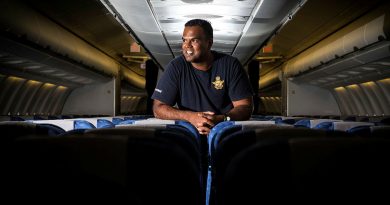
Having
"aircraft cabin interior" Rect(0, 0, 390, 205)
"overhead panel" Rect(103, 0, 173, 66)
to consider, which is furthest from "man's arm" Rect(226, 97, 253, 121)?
"overhead panel" Rect(103, 0, 173, 66)

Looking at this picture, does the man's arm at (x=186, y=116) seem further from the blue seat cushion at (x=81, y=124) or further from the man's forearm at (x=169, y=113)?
the blue seat cushion at (x=81, y=124)

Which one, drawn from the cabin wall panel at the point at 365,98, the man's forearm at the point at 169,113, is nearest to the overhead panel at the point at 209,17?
the man's forearm at the point at 169,113

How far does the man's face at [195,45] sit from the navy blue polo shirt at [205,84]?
15cm

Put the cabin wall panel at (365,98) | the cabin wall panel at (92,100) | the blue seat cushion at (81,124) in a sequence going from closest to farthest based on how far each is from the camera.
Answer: the blue seat cushion at (81,124) < the cabin wall panel at (365,98) < the cabin wall panel at (92,100)

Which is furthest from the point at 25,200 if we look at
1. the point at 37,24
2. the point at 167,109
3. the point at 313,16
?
the point at 313,16

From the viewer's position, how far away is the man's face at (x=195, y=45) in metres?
3.89

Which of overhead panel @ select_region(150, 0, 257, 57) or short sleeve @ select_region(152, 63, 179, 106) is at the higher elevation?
overhead panel @ select_region(150, 0, 257, 57)

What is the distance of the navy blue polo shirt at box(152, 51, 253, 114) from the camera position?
13.1 ft

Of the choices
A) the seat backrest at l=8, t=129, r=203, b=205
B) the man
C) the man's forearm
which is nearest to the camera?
the seat backrest at l=8, t=129, r=203, b=205

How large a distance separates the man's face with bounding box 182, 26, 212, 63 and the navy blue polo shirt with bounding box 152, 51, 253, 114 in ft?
0.49

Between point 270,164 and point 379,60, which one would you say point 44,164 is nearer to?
point 270,164

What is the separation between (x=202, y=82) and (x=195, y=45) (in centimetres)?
34

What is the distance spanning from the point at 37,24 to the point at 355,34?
6.44 meters

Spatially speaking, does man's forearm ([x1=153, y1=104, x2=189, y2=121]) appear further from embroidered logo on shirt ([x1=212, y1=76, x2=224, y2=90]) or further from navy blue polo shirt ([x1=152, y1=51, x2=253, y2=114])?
embroidered logo on shirt ([x1=212, y1=76, x2=224, y2=90])
